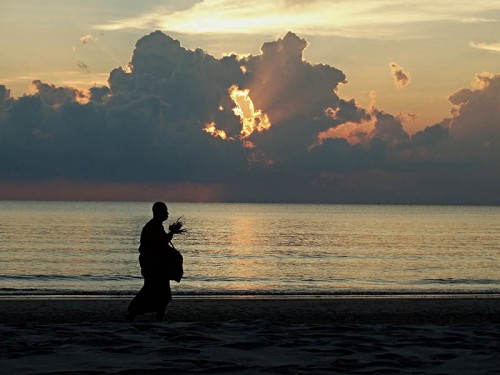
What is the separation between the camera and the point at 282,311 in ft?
62.5

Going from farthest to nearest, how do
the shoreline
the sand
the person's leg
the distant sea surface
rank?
the distant sea surface, the shoreline, the person's leg, the sand

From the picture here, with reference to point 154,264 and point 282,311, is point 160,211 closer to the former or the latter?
point 154,264

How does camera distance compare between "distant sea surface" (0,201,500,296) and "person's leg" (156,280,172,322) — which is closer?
"person's leg" (156,280,172,322)

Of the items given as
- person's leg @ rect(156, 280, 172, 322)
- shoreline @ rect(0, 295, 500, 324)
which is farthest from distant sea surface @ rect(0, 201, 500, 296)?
person's leg @ rect(156, 280, 172, 322)

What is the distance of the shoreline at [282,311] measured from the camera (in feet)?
56.9

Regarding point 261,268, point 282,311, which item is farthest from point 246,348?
point 261,268

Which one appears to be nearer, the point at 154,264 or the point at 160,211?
the point at 160,211

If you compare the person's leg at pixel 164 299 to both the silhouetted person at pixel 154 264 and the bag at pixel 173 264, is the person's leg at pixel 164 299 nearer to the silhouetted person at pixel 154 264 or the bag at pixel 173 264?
the silhouetted person at pixel 154 264

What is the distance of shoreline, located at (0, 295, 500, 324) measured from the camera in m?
17.3

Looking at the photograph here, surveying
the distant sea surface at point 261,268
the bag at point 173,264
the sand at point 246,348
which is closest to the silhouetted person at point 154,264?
the bag at point 173,264

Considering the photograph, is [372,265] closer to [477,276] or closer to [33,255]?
[477,276]

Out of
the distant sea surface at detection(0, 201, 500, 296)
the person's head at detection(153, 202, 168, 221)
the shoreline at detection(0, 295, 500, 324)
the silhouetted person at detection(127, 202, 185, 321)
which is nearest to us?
the person's head at detection(153, 202, 168, 221)

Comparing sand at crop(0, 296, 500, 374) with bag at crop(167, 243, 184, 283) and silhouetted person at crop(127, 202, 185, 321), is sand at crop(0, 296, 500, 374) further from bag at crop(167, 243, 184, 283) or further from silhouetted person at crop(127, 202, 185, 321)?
bag at crop(167, 243, 184, 283)

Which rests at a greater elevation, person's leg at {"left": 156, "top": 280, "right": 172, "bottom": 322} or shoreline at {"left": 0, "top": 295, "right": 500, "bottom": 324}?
person's leg at {"left": 156, "top": 280, "right": 172, "bottom": 322}
